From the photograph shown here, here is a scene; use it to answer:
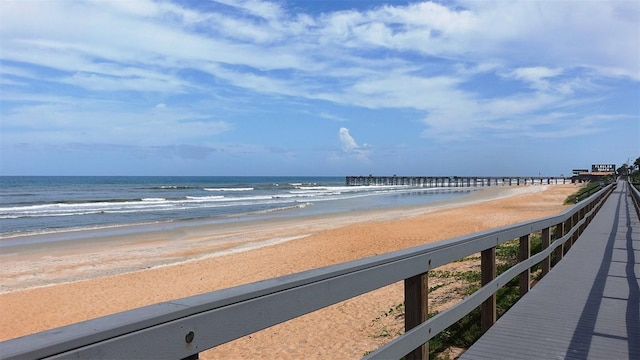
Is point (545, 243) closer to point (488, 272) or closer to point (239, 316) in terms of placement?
point (488, 272)

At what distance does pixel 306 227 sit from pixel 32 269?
12.4 meters

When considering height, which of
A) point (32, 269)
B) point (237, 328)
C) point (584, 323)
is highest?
point (237, 328)

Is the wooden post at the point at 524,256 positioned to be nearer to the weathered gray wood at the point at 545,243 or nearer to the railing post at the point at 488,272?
the weathered gray wood at the point at 545,243

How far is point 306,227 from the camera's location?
79.7 feet

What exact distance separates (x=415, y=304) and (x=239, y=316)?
1475mm

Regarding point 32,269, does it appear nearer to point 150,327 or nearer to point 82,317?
point 82,317

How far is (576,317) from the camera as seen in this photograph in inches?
197

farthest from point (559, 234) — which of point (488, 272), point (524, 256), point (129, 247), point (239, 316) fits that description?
point (129, 247)

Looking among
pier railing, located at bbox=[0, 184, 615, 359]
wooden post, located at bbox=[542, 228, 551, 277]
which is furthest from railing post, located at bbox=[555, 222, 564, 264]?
pier railing, located at bbox=[0, 184, 615, 359]

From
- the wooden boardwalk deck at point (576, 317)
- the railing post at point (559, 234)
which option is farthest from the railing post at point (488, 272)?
the railing post at point (559, 234)

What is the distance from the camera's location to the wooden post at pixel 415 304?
113 inches

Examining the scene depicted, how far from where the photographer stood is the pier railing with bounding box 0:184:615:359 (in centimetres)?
128

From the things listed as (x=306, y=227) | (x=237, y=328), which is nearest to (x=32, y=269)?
(x=306, y=227)

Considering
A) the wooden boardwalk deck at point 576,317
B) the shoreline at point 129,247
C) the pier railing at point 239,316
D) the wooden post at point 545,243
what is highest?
the pier railing at point 239,316
